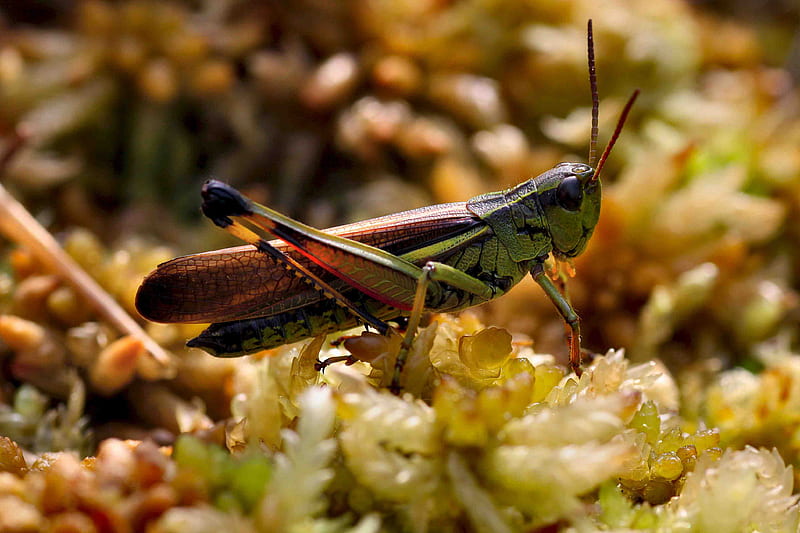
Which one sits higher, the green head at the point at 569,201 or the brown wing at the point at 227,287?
the green head at the point at 569,201

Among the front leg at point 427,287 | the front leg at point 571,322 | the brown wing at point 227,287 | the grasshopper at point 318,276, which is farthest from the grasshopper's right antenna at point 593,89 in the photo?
the brown wing at point 227,287

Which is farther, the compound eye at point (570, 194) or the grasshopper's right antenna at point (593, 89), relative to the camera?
the compound eye at point (570, 194)

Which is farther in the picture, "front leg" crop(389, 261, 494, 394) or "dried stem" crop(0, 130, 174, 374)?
"dried stem" crop(0, 130, 174, 374)

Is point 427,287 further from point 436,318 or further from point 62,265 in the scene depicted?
point 62,265

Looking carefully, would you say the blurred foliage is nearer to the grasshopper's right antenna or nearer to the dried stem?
the dried stem

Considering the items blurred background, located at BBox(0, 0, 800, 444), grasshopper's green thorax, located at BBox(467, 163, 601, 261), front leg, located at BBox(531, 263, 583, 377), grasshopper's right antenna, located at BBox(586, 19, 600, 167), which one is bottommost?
front leg, located at BBox(531, 263, 583, 377)

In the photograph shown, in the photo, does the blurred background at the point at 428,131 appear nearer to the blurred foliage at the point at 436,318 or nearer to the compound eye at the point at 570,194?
the blurred foliage at the point at 436,318

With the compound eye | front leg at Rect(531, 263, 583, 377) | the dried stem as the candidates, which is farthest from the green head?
the dried stem
